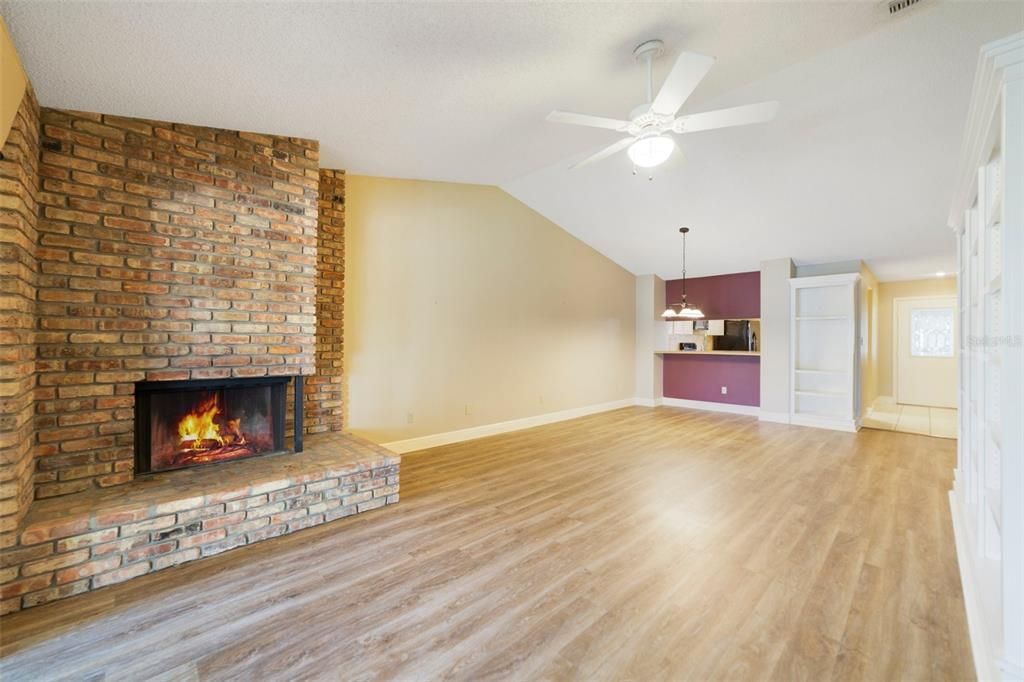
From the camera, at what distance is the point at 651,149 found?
8.06 feet

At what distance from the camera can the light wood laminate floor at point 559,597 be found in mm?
1697

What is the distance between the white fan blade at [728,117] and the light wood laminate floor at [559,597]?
2.51 meters

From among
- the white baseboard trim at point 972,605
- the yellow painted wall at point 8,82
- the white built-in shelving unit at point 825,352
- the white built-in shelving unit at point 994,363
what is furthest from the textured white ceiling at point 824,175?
the yellow painted wall at point 8,82

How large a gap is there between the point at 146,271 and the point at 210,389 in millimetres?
919

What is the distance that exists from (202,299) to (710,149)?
4.62 m

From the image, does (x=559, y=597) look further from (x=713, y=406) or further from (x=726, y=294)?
(x=726, y=294)

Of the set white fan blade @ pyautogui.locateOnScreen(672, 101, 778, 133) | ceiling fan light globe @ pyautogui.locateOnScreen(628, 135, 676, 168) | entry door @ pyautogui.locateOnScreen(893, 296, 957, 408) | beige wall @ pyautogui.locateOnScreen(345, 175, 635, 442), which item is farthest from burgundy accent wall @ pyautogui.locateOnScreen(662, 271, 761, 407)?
ceiling fan light globe @ pyautogui.locateOnScreen(628, 135, 676, 168)

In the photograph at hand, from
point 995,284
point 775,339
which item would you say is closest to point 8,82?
point 995,284

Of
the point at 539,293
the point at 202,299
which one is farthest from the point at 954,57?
the point at 202,299

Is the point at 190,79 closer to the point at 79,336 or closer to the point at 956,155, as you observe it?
the point at 79,336

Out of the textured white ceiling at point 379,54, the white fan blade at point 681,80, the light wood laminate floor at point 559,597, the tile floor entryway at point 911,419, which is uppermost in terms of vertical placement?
the textured white ceiling at point 379,54

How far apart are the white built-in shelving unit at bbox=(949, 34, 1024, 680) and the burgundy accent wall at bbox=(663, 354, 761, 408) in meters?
4.41

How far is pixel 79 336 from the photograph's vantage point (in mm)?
2568

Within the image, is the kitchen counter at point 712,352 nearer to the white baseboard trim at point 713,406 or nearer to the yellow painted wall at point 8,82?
the white baseboard trim at point 713,406
